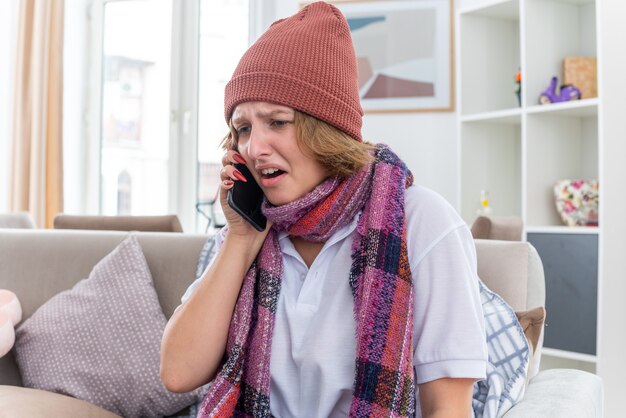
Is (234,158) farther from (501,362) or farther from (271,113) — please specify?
(501,362)

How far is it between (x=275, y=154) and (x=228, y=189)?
0.54ft

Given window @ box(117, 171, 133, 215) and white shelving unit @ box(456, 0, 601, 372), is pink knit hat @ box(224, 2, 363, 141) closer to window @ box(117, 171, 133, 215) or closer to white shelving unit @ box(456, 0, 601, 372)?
white shelving unit @ box(456, 0, 601, 372)

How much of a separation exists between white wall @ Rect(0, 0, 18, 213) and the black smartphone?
389cm

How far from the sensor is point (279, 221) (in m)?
1.42

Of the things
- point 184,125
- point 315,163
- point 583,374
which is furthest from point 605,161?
point 184,125

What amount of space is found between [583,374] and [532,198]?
1.76m

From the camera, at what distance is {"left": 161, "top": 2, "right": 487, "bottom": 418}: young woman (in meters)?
1.27

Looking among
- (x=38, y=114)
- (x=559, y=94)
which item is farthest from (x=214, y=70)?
(x=559, y=94)

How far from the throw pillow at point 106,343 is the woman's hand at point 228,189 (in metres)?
0.67

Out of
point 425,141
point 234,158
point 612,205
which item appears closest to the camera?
point 234,158

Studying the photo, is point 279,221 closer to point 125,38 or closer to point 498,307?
point 498,307

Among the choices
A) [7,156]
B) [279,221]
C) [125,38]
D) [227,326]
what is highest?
→ [125,38]

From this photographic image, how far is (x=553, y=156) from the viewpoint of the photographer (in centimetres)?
339

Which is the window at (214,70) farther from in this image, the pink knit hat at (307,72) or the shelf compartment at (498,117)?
Result: the pink knit hat at (307,72)
